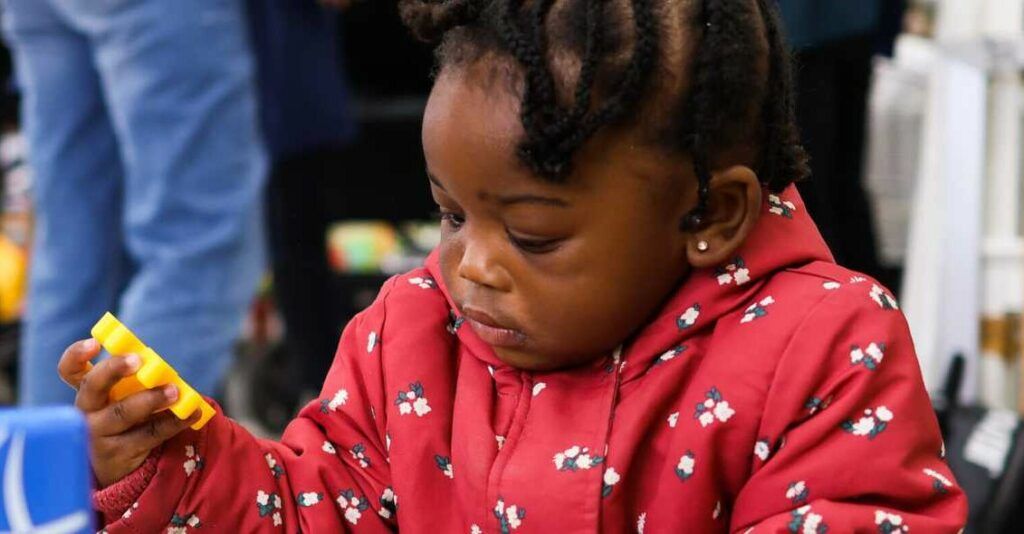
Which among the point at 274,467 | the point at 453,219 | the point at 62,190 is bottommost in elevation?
the point at 62,190

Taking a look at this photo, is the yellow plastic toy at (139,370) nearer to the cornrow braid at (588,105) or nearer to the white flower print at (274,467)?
the white flower print at (274,467)

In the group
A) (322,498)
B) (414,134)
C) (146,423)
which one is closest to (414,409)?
(322,498)

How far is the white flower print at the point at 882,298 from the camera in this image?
1.09 metres

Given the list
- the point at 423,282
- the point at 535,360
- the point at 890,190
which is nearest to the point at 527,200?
the point at 535,360

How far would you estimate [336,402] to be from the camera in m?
1.23

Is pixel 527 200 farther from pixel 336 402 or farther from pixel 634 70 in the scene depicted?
pixel 336 402

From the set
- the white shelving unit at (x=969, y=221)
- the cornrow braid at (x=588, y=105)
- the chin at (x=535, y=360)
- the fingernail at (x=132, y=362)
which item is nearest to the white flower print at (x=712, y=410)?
the chin at (x=535, y=360)

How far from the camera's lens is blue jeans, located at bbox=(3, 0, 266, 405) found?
6.39ft

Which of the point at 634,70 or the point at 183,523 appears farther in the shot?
the point at 183,523

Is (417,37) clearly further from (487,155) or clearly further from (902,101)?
(902,101)

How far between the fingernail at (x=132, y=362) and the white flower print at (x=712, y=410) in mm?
409

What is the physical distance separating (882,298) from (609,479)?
249 millimetres

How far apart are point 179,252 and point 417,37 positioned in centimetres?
92

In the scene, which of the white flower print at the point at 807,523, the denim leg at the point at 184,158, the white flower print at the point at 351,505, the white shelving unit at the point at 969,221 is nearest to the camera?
the white flower print at the point at 807,523
